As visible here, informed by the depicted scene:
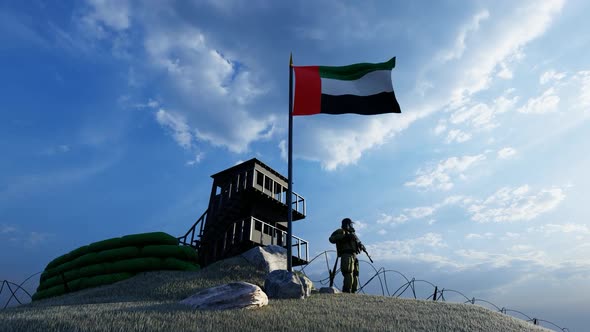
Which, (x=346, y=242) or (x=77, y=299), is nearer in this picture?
(x=77, y=299)

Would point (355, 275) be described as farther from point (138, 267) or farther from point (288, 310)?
point (138, 267)

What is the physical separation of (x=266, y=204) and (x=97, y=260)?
10993 millimetres

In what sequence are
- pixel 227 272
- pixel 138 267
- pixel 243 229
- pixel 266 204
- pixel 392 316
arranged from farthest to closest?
pixel 266 204, pixel 243 229, pixel 138 267, pixel 227 272, pixel 392 316

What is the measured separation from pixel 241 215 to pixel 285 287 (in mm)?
13142

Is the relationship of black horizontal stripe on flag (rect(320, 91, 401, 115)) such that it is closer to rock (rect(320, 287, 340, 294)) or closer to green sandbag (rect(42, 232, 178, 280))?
rock (rect(320, 287, 340, 294))

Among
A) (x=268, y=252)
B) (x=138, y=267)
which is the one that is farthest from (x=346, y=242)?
(x=138, y=267)

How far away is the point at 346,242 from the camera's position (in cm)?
1384

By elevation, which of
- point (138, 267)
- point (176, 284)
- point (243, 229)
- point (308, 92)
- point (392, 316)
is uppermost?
point (308, 92)

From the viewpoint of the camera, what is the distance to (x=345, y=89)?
48.1ft

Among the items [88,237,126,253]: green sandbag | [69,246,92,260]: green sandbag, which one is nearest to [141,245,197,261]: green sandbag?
[88,237,126,253]: green sandbag

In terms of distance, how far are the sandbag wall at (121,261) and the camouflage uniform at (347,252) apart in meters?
5.66

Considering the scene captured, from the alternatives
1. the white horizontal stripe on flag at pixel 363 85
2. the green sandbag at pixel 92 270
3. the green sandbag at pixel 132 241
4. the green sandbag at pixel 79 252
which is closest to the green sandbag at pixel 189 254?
the green sandbag at pixel 132 241

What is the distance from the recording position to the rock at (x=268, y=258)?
14.3 metres

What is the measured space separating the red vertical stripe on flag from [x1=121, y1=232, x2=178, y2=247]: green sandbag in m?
6.98
